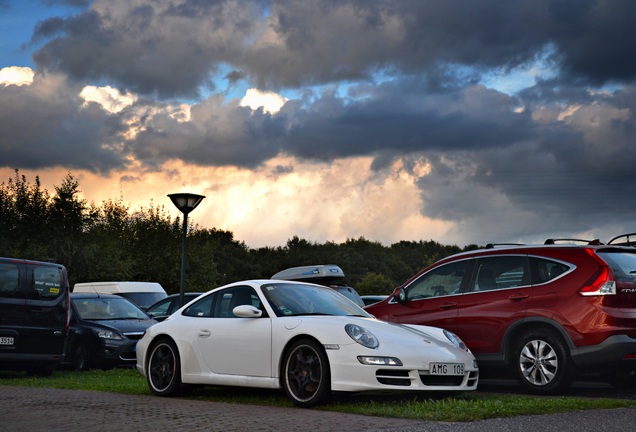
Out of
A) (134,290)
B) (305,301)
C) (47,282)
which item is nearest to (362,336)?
(305,301)

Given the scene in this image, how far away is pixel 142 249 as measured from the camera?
7194 cm

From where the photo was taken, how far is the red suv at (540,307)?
11383 millimetres

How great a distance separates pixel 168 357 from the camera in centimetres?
1189

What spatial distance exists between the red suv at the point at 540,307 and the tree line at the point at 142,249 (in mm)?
37882

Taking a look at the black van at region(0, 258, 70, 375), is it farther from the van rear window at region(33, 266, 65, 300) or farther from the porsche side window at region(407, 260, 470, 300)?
the porsche side window at region(407, 260, 470, 300)

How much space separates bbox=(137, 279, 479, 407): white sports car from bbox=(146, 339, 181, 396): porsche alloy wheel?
0.01 metres

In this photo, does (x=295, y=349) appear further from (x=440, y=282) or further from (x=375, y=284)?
(x=375, y=284)

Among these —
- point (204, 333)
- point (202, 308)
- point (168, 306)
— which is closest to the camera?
point (204, 333)

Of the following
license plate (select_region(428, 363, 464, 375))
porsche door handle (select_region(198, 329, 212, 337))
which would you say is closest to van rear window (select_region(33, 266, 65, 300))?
porsche door handle (select_region(198, 329, 212, 337))

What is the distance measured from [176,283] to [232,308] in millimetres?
60486

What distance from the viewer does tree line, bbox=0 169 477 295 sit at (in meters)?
54.9

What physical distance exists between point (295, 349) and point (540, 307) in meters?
3.54

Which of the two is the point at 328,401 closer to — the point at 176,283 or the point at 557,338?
the point at 557,338

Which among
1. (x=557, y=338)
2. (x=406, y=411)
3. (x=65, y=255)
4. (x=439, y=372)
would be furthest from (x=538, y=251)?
(x=65, y=255)
